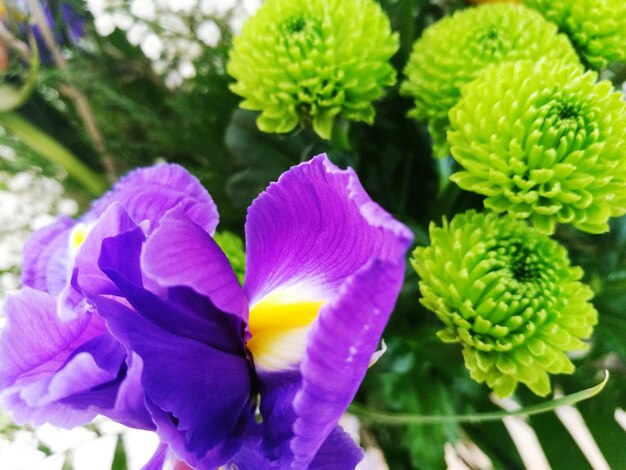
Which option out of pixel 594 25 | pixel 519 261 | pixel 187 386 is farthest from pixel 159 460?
pixel 594 25

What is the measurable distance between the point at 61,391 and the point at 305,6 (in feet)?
0.68

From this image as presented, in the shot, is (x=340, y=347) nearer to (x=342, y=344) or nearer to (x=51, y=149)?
(x=342, y=344)

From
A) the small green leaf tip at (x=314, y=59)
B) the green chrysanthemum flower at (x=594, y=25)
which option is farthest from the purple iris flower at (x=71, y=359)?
the green chrysanthemum flower at (x=594, y=25)

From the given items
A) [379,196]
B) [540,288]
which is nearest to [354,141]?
[379,196]

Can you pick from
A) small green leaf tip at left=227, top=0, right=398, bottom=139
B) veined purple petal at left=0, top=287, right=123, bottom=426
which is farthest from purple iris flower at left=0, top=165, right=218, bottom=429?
small green leaf tip at left=227, top=0, right=398, bottom=139

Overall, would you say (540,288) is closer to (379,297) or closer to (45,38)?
(379,297)

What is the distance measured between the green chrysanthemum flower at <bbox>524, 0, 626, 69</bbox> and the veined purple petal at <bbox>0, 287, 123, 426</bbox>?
0.29m

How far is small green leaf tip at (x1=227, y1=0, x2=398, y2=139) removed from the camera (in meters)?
0.29

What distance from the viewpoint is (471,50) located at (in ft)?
1.01

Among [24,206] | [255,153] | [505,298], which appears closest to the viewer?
[505,298]

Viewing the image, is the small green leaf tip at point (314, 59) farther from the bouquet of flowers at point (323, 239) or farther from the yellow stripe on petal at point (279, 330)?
the yellow stripe on petal at point (279, 330)

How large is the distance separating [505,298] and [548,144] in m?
0.07

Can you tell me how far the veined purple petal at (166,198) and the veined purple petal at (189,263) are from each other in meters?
0.06

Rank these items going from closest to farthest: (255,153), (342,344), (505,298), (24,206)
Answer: (342,344), (505,298), (255,153), (24,206)
